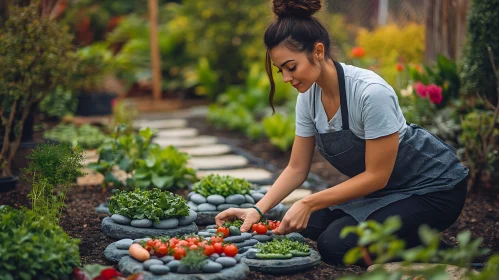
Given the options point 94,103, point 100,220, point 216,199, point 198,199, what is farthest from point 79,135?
point 216,199

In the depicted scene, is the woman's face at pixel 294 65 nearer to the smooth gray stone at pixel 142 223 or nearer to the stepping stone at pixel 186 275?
the stepping stone at pixel 186 275

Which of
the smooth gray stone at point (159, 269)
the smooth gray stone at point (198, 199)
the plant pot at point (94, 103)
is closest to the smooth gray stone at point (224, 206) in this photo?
the smooth gray stone at point (198, 199)

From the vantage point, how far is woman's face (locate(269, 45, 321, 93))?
305cm

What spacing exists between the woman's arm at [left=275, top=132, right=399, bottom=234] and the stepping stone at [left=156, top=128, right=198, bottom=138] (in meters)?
4.38

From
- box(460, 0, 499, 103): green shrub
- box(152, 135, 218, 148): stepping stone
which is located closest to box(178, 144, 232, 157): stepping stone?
box(152, 135, 218, 148): stepping stone

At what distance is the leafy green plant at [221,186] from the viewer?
391 centimetres

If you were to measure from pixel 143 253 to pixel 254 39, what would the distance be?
23.4ft

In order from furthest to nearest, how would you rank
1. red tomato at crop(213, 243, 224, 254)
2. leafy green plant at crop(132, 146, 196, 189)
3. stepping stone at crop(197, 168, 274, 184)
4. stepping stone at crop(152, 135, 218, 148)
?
1. stepping stone at crop(152, 135, 218, 148)
2. stepping stone at crop(197, 168, 274, 184)
3. leafy green plant at crop(132, 146, 196, 189)
4. red tomato at crop(213, 243, 224, 254)

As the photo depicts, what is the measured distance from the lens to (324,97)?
11.0 feet

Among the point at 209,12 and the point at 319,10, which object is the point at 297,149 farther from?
the point at 209,12

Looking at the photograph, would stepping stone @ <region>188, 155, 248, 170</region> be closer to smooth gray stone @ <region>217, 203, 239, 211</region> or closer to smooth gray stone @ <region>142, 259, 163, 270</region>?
smooth gray stone @ <region>217, 203, 239, 211</region>

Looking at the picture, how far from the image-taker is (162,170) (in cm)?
448

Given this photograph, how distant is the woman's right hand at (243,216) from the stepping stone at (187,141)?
3421 mm

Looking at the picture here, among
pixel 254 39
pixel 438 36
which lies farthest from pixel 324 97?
pixel 254 39
